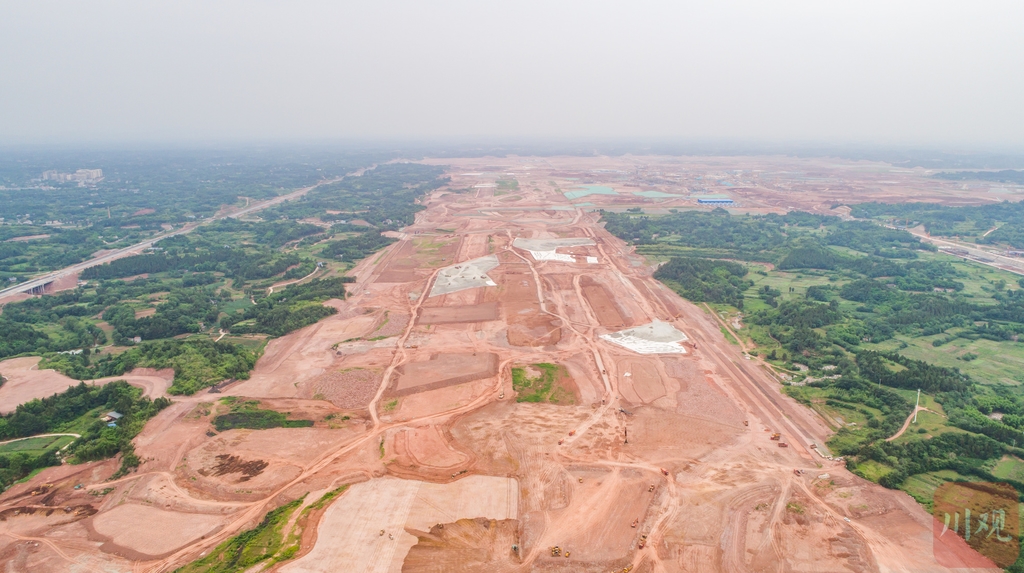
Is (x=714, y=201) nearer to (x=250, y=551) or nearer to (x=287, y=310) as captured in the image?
(x=287, y=310)

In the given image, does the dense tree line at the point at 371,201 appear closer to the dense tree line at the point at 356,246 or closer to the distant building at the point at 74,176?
the dense tree line at the point at 356,246

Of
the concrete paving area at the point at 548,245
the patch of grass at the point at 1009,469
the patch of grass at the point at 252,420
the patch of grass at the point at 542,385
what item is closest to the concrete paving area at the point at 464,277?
the concrete paving area at the point at 548,245

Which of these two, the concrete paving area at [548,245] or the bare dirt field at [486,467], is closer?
the bare dirt field at [486,467]

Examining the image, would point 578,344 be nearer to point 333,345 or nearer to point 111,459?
point 333,345

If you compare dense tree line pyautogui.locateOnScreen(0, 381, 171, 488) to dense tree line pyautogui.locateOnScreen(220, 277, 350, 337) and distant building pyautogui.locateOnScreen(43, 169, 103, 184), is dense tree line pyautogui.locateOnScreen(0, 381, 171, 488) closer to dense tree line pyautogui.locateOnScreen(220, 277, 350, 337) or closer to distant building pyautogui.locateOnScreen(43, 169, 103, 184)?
dense tree line pyautogui.locateOnScreen(220, 277, 350, 337)

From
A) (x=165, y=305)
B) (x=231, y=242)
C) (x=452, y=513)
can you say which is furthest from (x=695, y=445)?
(x=231, y=242)

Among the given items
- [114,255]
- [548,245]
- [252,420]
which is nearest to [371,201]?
[114,255]

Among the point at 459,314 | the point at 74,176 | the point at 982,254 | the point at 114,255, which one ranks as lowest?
the point at 459,314
